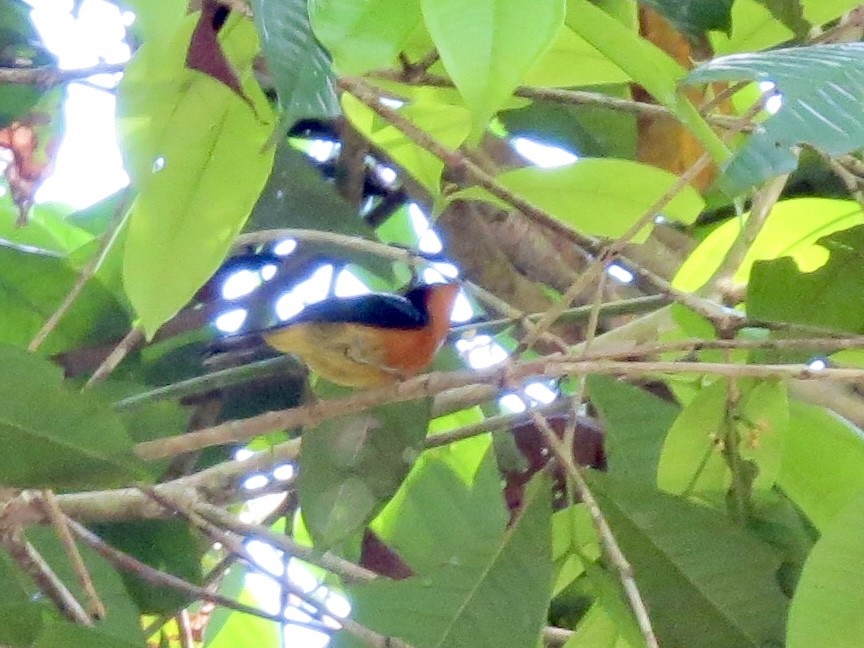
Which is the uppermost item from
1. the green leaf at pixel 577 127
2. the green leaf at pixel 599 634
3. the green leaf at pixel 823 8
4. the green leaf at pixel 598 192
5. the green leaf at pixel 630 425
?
the green leaf at pixel 577 127

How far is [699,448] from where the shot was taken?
88 cm

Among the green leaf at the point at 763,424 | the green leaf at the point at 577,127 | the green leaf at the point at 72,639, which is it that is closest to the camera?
the green leaf at the point at 72,639

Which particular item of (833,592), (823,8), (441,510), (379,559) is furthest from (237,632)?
(823,8)

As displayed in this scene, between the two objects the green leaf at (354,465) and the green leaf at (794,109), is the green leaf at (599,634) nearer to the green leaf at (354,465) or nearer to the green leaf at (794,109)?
the green leaf at (354,465)

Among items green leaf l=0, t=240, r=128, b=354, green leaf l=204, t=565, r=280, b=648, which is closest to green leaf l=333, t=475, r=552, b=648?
green leaf l=0, t=240, r=128, b=354

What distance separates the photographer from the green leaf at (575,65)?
854mm

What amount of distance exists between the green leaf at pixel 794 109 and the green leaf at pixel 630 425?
1.37ft

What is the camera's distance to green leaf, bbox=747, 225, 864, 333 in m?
0.85

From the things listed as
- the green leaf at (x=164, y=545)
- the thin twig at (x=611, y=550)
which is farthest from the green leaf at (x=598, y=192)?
the green leaf at (x=164, y=545)

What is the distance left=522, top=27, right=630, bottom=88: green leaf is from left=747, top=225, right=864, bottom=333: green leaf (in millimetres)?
191

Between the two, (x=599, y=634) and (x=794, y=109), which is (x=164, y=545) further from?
(x=794, y=109)

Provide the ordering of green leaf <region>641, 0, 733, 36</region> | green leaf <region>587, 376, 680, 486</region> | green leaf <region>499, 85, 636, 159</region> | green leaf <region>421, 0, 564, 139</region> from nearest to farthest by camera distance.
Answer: green leaf <region>421, 0, 564, 139</region> → green leaf <region>641, 0, 733, 36</region> → green leaf <region>587, 376, 680, 486</region> → green leaf <region>499, 85, 636, 159</region>

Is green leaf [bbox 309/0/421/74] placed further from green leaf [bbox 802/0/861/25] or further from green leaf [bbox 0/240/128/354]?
green leaf [bbox 0/240/128/354]

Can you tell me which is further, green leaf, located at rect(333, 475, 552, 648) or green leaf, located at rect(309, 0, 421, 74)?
green leaf, located at rect(333, 475, 552, 648)
